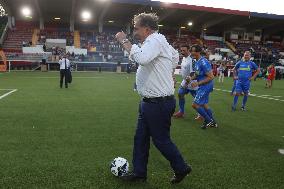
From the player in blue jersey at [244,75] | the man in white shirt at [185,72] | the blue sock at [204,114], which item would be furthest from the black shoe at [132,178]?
the player in blue jersey at [244,75]

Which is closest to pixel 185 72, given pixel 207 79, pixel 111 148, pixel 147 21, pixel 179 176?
pixel 207 79

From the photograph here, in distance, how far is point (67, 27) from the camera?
159 feet

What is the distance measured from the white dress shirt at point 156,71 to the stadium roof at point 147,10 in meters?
37.3

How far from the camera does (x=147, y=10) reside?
43.3m

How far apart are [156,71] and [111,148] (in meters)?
2.60

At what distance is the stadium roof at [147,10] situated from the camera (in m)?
40.9

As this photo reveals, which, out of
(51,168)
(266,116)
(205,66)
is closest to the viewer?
(51,168)

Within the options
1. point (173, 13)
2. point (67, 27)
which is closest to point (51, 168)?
point (173, 13)

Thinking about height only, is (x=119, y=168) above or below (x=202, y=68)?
below

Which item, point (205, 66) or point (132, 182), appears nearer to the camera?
point (132, 182)

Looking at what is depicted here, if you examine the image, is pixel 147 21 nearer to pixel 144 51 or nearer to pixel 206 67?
pixel 144 51

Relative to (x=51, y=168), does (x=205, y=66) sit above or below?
above

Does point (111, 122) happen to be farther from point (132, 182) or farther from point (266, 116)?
point (266, 116)

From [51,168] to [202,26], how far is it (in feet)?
164
